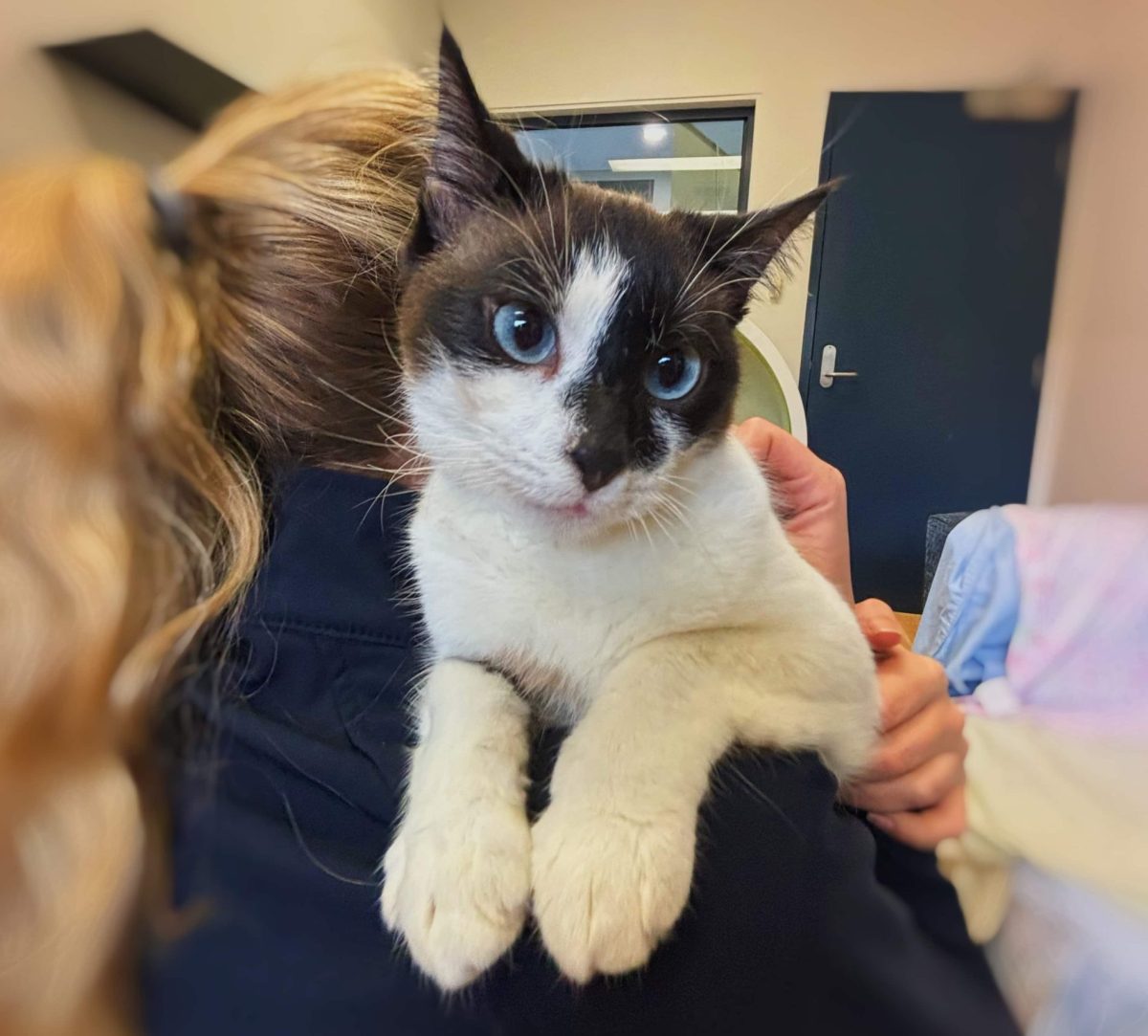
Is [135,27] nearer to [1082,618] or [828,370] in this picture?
[1082,618]

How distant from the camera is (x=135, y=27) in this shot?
22.2 inches

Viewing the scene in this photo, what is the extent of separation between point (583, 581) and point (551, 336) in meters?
0.22

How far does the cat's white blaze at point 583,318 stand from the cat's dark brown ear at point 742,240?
144mm

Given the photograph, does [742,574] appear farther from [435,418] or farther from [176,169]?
[176,169]

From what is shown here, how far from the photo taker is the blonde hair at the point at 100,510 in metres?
0.51

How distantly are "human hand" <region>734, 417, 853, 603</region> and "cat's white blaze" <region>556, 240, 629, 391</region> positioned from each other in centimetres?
55

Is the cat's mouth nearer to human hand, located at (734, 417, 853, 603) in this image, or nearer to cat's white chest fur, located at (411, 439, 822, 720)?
cat's white chest fur, located at (411, 439, 822, 720)

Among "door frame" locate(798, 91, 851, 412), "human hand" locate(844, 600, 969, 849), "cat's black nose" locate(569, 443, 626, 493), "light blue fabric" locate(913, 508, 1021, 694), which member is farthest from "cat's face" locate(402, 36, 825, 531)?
"door frame" locate(798, 91, 851, 412)

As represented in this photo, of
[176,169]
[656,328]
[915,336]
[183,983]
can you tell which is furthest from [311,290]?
[915,336]

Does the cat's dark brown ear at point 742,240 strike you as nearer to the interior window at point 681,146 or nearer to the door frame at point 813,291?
the interior window at point 681,146

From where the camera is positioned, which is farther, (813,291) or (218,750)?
(813,291)

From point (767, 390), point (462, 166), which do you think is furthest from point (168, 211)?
point (767, 390)

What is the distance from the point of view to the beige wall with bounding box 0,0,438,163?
48 centimetres

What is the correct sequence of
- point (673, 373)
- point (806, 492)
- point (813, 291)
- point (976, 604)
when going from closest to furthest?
1. point (673, 373)
2. point (806, 492)
3. point (976, 604)
4. point (813, 291)
